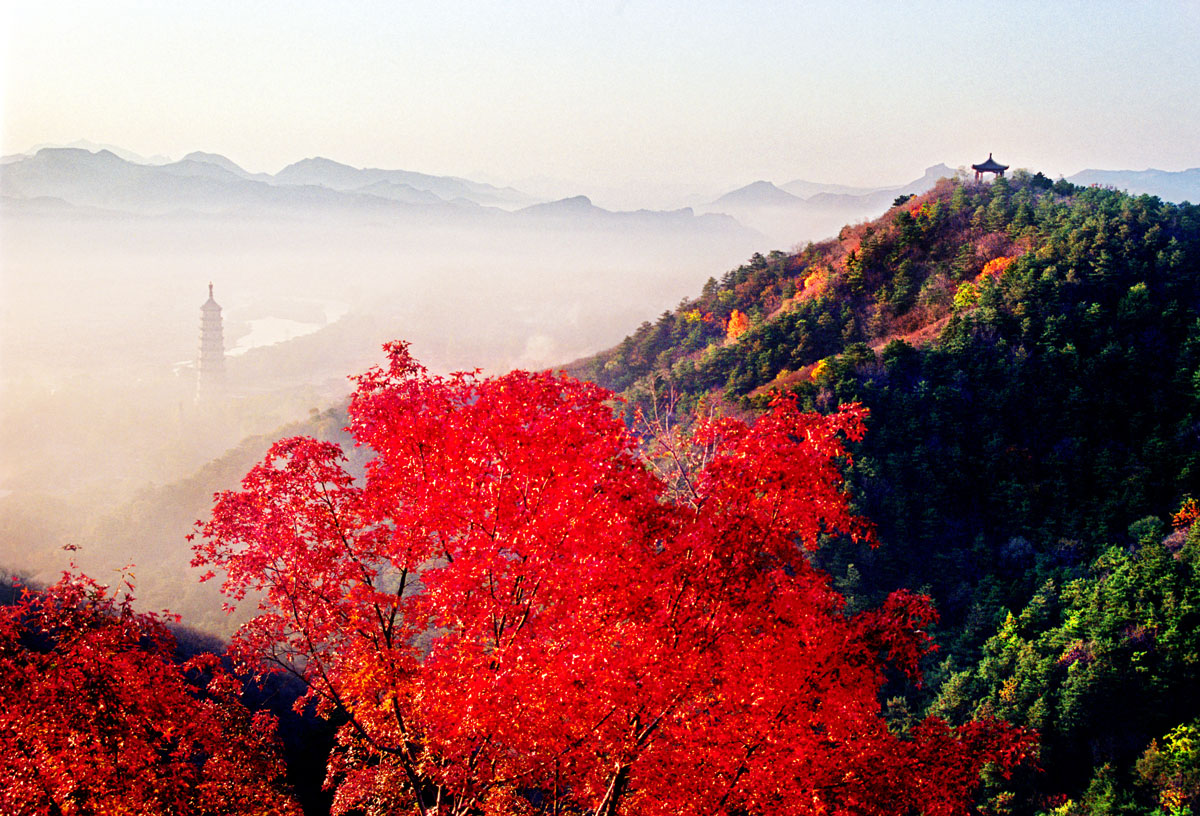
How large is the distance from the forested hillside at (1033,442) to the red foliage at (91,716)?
989 inches

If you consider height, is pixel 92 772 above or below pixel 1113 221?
below

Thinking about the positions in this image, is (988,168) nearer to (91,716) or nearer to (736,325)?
(736,325)

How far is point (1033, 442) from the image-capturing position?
3841cm

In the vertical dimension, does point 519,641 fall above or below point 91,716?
above

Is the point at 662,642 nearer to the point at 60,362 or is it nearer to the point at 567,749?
the point at 567,749

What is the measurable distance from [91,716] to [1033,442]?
130 feet

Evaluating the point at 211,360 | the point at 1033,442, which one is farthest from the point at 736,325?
the point at 211,360

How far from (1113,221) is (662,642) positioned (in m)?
46.6

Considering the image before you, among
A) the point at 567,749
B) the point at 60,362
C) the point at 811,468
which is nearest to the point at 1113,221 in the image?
the point at 811,468

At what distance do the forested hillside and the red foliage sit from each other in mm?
25129

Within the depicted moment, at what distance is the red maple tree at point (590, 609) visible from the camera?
27.5 ft

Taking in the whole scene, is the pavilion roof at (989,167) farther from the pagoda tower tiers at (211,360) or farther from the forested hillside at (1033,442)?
the pagoda tower tiers at (211,360)

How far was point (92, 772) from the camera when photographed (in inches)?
339

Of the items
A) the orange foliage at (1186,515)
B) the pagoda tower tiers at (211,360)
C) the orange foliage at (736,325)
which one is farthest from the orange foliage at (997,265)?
the pagoda tower tiers at (211,360)
